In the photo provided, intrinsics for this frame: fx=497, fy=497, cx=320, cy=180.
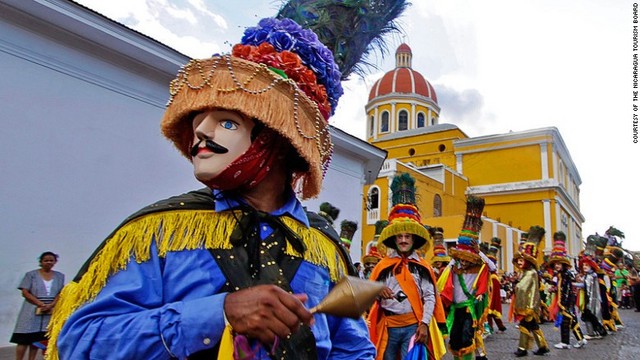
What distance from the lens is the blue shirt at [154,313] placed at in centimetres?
143

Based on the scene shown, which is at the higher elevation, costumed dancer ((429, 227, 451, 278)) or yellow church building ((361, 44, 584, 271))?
yellow church building ((361, 44, 584, 271))

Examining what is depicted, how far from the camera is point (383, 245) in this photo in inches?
268

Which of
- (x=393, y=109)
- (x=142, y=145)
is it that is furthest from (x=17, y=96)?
(x=393, y=109)

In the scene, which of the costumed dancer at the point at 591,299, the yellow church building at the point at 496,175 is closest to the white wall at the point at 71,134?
the costumed dancer at the point at 591,299

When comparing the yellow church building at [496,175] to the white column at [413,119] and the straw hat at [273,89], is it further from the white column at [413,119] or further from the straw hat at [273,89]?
the straw hat at [273,89]

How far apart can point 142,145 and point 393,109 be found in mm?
48593

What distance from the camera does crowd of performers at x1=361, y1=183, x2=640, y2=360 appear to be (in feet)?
20.5

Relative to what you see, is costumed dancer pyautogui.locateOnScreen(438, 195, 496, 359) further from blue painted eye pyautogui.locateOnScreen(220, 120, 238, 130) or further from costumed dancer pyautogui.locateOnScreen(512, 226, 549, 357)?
blue painted eye pyautogui.locateOnScreen(220, 120, 238, 130)

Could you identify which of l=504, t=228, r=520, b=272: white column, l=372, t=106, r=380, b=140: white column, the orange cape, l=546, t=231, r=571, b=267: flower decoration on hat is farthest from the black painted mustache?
l=372, t=106, r=380, b=140: white column

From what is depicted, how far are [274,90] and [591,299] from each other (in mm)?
13059

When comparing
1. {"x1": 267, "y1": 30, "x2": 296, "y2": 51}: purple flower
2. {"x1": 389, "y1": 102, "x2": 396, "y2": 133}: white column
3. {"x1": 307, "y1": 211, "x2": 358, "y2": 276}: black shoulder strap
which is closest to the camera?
{"x1": 267, "y1": 30, "x2": 296, "y2": 51}: purple flower

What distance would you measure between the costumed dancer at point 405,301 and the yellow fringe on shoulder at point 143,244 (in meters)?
4.25

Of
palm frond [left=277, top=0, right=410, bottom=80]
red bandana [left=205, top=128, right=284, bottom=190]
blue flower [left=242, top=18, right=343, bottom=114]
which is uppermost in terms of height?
palm frond [left=277, top=0, right=410, bottom=80]

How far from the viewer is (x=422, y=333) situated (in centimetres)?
570
